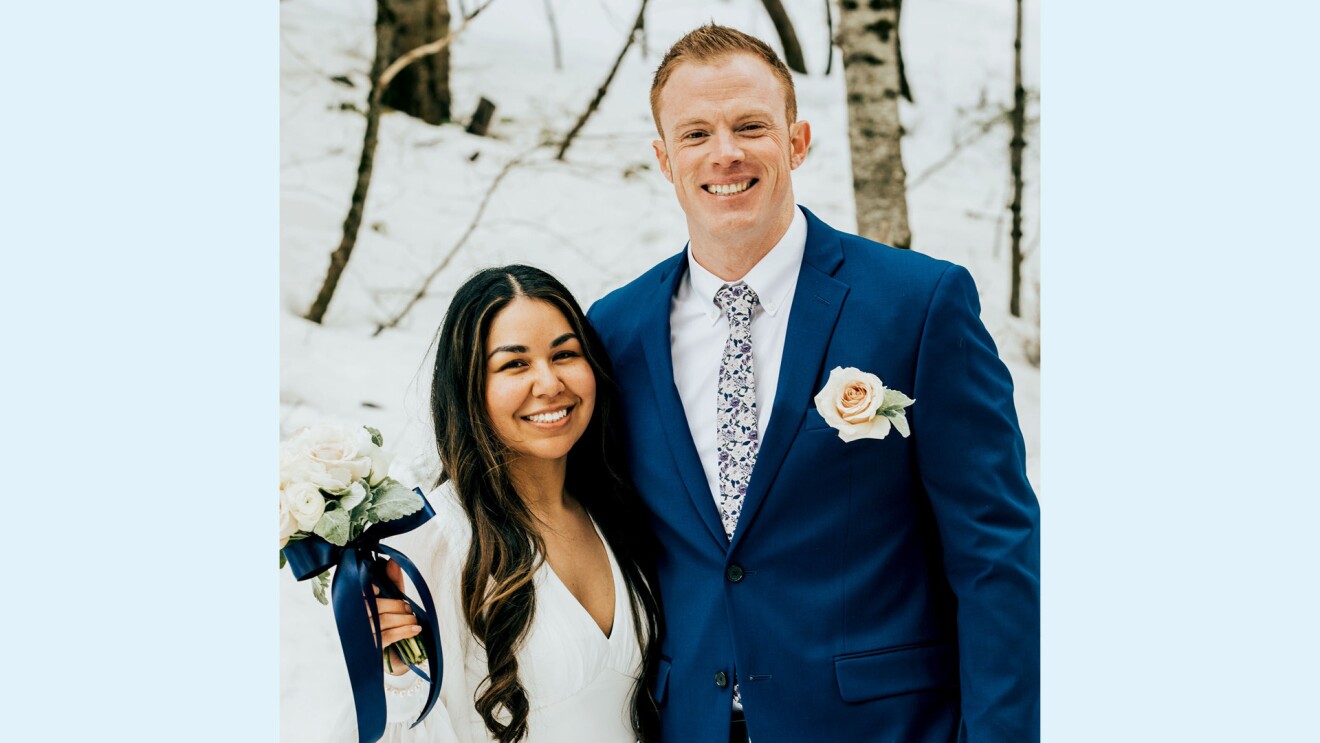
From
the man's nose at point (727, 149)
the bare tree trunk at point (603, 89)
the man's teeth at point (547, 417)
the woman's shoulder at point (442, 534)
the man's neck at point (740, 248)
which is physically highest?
the bare tree trunk at point (603, 89)

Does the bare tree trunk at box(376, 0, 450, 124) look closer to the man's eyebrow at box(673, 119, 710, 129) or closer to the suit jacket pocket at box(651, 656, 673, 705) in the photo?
the man's eyebrow at box(673, 119, 710, 129)

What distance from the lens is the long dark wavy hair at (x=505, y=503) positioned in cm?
255

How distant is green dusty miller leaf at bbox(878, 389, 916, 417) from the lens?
2.42 m

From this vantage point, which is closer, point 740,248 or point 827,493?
point 827,493

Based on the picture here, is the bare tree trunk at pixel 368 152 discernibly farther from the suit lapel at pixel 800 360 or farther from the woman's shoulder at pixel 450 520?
the suit lapel at pixel 800 360

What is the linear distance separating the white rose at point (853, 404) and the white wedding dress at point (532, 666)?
0.63 m

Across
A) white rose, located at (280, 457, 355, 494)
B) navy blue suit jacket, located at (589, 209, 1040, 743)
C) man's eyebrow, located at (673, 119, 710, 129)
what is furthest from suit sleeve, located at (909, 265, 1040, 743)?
white rose, located at (280, 457, 355, 494)

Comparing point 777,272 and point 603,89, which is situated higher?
point 603,89

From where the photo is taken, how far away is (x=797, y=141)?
8.96ft

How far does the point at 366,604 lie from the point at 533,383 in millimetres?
553

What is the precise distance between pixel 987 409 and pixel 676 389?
0.63 metres

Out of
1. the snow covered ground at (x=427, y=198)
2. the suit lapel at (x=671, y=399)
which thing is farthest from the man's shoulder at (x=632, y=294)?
the snow covered ground at (x=427, y=198)

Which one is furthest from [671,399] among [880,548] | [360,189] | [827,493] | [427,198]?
[360,189]

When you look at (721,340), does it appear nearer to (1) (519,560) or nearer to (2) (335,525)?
(1) (519,560)
